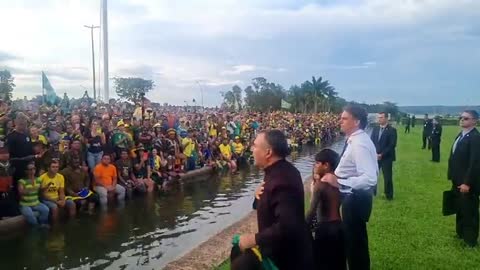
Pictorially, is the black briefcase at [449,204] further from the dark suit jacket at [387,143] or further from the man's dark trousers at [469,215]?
the dark suit jacket at [387,143]

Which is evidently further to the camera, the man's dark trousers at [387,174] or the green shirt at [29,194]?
the man's dark trousers at [387,174]

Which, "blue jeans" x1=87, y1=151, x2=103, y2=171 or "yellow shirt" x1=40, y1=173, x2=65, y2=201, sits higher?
"blue jeans" x1=87, y1=151, x2=103, y2=171

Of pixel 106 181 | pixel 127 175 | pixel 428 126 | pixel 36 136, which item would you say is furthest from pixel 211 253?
pixel 428 126

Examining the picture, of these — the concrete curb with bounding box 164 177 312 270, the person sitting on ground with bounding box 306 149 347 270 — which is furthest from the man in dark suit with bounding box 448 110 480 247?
the concrete curb with bounding box 164 177 312 270

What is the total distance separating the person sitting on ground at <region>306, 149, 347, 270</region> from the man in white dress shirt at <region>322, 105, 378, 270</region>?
11 centimetres

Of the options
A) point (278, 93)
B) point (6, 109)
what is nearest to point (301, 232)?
point (6, 109)

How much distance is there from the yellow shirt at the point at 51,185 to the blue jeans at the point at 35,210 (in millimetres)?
376

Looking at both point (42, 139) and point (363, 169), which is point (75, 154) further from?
point (363, 169)

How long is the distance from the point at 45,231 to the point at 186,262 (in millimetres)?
3865

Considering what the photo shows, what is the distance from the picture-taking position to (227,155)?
21.0 metres

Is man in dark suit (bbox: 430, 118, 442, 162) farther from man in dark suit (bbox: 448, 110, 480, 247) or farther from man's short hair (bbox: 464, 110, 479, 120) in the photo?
man's short hair (bbox: 464, 110, 479, 120)

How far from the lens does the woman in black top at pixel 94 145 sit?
12964 millimetres

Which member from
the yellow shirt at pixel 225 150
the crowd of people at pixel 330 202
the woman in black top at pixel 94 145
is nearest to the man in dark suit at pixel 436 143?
the yellow shirt at pixel 225 150

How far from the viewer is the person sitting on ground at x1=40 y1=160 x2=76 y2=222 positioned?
10.6 m
